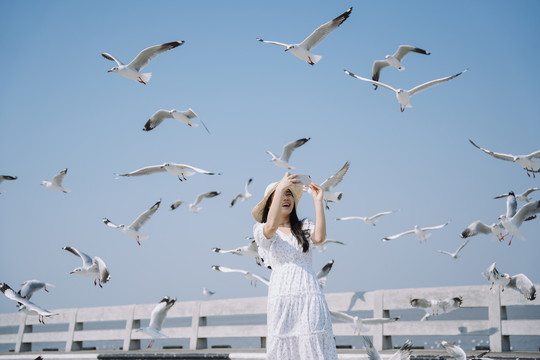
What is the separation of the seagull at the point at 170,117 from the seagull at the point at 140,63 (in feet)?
2.17

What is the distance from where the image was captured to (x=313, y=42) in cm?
1042

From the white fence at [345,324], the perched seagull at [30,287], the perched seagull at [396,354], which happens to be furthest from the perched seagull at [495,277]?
the perched seagull at [30,287]

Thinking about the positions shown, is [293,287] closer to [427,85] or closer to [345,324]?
[345,324]

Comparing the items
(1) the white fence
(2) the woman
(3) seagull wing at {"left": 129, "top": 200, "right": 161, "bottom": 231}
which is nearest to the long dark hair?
(2) the woman

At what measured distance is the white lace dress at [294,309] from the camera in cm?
353

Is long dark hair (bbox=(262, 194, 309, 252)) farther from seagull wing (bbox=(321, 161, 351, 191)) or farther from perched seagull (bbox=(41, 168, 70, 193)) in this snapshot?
perched seagull (bbox=(41, 168, 70, 193))

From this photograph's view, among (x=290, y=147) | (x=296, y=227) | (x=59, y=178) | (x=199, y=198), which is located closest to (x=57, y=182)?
(x=59, y=178)

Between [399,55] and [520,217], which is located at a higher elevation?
[399,55]

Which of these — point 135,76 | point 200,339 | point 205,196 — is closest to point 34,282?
point 200,339

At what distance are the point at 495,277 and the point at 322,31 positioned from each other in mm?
4762

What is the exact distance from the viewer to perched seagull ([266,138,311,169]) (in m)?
12.2

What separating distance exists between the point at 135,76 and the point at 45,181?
458 cm

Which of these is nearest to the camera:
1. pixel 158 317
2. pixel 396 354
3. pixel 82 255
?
pixel 396 354

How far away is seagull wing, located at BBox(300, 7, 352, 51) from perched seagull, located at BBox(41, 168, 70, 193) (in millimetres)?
6300
